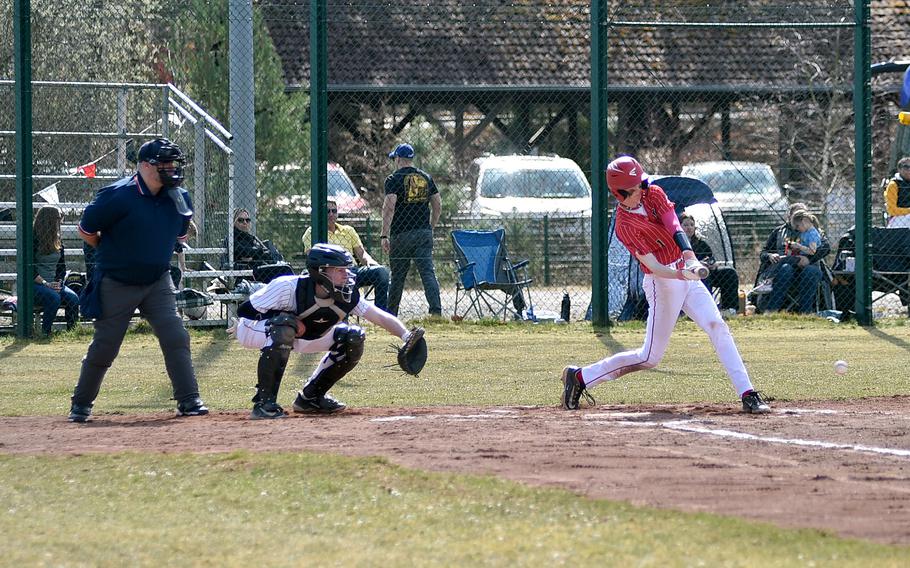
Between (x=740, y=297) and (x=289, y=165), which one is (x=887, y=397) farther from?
(x=289, y=165)

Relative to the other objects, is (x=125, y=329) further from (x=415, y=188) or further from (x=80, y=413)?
(x=415, y=188)

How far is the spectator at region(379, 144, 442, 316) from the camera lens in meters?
14.8

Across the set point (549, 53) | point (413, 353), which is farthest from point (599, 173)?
point (549, 53)

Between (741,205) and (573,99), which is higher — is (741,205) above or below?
below

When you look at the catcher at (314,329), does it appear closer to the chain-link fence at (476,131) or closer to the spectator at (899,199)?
the chain-link fence at (476,131)

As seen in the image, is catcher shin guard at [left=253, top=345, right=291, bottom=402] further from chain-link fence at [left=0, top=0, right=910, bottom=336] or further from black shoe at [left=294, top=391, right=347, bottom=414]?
chain-link fence at [left=0, top=0, right=910, bottom=336]

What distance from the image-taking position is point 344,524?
5.32 m

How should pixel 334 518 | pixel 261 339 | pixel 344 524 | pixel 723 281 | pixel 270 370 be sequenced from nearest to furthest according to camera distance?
pixel 344 524
pixel 334 518
pixel 270 370
pixel 261 339
pixel 723 281

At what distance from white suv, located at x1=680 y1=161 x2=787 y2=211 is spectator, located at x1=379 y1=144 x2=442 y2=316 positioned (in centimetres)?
807

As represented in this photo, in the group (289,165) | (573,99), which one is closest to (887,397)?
(289,165)

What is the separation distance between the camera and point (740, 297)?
1628 centimetres

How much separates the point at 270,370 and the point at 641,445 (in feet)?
8.18

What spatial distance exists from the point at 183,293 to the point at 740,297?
6410 millimetres

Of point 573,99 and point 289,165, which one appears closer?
point 289,165
